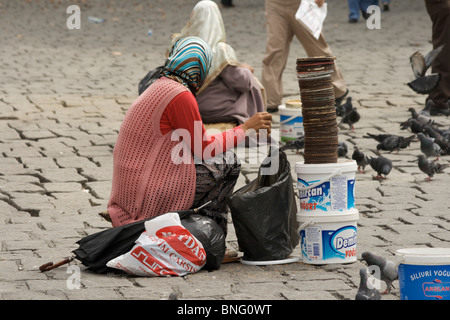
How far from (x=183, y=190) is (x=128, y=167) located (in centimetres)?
37

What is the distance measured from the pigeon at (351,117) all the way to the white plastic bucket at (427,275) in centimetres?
525

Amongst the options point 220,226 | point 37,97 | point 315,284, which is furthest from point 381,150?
point 37,97

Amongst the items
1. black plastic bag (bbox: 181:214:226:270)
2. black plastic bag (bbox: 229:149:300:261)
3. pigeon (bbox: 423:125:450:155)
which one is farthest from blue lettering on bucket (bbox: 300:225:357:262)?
pigeon (bbox: 423:125:450:155)

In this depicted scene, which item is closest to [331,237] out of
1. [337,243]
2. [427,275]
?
[337,243]

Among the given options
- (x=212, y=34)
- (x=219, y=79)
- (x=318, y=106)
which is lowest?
(x=219, y=79)

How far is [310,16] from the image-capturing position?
9.75 metres

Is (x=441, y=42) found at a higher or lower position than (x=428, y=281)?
higher

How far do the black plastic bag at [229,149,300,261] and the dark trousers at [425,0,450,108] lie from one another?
518 cm

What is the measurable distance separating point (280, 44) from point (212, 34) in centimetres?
156

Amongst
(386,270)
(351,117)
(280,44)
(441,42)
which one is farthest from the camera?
(280,44)

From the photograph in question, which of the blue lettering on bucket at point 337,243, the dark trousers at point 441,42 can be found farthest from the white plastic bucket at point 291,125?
the blue lettering on bucket at point 337,243

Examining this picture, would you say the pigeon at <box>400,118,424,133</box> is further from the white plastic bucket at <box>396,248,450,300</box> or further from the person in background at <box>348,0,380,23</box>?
the person in background at <box>348,0,380,23</box>

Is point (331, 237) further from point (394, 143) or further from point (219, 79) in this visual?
point (219, 79)

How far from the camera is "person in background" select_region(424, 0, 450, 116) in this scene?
9.98 metres
